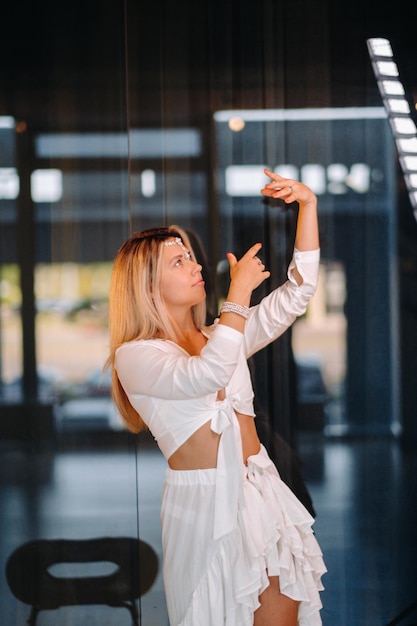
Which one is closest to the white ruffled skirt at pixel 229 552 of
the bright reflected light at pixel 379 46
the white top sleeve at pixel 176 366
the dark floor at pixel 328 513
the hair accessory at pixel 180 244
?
the white top sleeve at pixel 176 366

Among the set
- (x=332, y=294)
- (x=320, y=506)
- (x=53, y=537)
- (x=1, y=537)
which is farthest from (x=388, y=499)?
(x=1, y=537)

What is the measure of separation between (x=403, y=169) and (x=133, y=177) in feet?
3.01

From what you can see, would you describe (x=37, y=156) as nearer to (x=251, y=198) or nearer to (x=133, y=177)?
(x=133, y=177)

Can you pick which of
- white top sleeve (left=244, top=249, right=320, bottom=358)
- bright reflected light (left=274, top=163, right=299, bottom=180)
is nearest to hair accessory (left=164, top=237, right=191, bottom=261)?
white top sleeve (left=244, top=249, right=320, bottom=358)

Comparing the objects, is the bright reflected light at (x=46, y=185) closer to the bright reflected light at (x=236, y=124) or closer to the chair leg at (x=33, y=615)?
the bright reflected light at (x=236, y=124)

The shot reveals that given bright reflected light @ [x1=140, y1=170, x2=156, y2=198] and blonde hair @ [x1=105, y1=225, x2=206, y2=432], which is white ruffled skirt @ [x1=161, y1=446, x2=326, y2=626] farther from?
bright reflected light @ [x1=140, y1=170, x2=156, y2=198]

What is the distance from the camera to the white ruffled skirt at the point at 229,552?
206cm

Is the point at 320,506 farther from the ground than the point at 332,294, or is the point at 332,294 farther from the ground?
the point at 332,294

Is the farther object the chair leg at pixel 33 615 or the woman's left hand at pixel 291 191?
the chair leg at pixel 33 615

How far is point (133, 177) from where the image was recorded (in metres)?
2.79

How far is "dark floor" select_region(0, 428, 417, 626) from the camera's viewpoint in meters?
2.84

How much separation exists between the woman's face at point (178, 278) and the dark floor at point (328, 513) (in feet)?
2.76

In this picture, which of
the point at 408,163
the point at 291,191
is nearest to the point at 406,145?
the point at 408,163

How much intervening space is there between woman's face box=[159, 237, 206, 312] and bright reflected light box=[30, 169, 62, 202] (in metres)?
0.84
